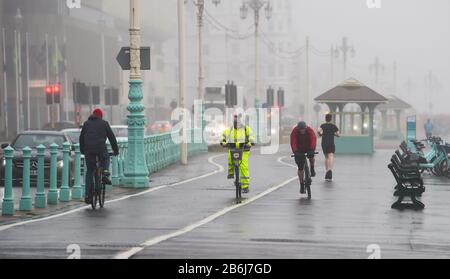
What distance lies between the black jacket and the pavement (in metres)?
1.11

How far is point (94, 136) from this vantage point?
21.1 m

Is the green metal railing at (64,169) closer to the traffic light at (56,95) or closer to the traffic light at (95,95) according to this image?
the traffic light at (95,95)

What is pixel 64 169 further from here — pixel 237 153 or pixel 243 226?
pixel 243 226

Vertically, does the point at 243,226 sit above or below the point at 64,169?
below

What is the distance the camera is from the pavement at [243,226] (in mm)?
13547

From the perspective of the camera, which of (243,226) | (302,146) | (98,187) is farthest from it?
(302,146)

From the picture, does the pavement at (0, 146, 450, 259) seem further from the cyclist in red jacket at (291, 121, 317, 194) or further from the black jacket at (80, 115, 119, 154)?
the black jacket at (80, 115, 119, 154)

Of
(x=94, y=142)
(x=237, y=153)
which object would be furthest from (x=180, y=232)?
(x=237, y=153)

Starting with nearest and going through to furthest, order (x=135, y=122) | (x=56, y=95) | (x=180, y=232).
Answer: (x=180, y=232) → (x=135, y=122) → (x=56, y=95)

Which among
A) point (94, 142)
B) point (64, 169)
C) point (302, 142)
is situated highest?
point (94, 142)

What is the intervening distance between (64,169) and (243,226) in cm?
614

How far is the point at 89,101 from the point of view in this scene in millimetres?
55969
